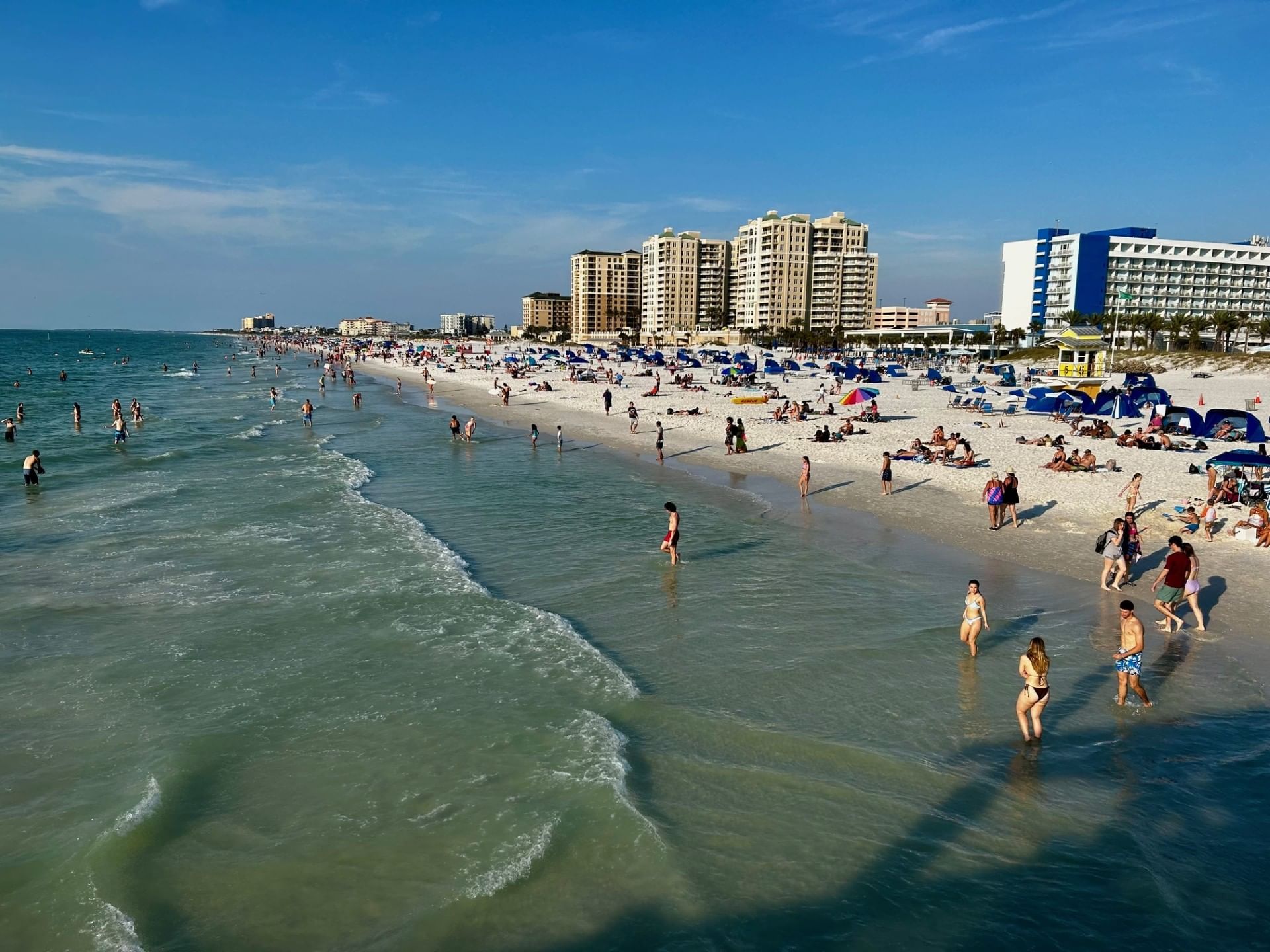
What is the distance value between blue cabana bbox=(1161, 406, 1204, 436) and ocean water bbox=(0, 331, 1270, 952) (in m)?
18.3

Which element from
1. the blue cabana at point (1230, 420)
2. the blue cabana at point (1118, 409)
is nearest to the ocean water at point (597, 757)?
the blue cabana at point (1230, 420)

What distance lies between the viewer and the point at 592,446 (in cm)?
3247

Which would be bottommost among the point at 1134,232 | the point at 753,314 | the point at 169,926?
the point at 169,926

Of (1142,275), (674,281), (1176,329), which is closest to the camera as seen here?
(1176,329)

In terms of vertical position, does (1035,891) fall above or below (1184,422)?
below

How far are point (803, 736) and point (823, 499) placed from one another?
13426 mm

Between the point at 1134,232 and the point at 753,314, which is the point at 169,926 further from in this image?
the point at 753,314

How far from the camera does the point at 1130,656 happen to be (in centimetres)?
930

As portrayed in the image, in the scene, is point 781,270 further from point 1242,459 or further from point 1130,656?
point 1130,656

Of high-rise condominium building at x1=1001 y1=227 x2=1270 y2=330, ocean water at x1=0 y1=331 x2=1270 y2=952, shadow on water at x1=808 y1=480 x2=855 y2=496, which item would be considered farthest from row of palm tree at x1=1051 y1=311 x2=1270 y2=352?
ocean water at x1=0 y1=331 x2=1270 y2=952

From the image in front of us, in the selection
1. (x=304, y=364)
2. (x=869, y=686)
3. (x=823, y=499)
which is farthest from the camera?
(x=304, y=364)

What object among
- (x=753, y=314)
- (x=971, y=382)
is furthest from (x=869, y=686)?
(x=753, y=314)

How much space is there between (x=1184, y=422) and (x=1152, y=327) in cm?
6596

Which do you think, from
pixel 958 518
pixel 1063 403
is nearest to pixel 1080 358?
pixel 1063 403
